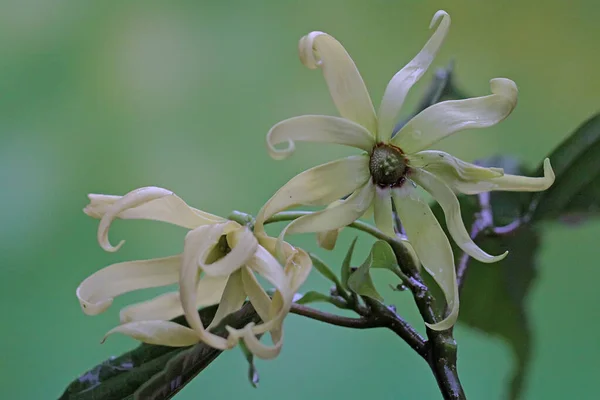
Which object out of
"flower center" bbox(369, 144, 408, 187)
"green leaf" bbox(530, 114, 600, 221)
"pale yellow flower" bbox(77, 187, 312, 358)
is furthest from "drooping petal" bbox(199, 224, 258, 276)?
"green leaf" bbox(530, 114, 600, 221)

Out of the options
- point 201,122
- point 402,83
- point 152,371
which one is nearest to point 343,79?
point 402,83

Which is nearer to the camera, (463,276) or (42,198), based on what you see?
(463,276)

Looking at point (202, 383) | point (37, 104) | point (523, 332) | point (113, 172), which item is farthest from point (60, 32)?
point (523, 332)

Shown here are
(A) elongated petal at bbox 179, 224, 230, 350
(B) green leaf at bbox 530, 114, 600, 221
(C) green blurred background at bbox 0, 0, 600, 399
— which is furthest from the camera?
(C) green blurred background at bbox 0, 0, 600, 399

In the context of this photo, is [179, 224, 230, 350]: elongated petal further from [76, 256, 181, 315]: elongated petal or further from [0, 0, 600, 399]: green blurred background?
[0, 0, 600, 399]: green blurred background

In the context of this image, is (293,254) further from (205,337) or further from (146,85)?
(146,85)

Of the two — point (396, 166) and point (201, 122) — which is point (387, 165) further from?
point (201, 122)
